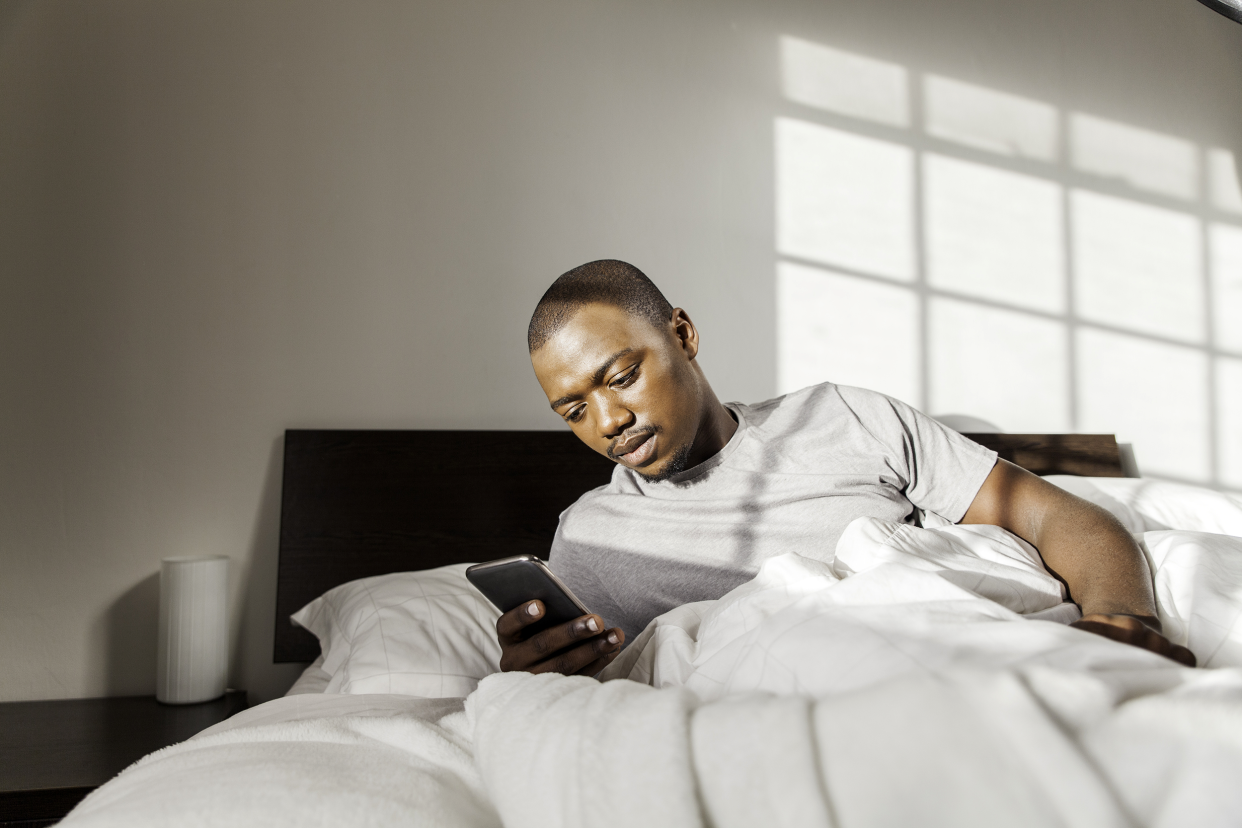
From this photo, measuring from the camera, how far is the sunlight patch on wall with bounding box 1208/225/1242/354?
8.21 ft

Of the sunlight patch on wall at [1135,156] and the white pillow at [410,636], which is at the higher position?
the sunlight patch on wall at [1135,156]

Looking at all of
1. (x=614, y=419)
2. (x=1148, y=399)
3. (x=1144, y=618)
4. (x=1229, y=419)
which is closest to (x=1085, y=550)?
(x=1144, y=618)

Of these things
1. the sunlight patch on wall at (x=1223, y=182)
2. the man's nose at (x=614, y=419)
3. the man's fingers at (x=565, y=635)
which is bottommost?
the man's fingers at (x=565, y=635)

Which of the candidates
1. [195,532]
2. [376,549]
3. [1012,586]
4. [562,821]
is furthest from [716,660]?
[195,532]

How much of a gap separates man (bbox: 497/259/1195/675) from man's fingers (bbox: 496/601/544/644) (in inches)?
8.7

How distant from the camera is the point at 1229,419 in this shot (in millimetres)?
2480

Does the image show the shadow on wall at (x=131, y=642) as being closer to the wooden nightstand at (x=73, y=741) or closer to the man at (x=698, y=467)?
the wooden nightstand at (x=73, y=741)

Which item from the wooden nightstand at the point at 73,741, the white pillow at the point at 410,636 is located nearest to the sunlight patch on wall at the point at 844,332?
the white pillow at the point at 410,636

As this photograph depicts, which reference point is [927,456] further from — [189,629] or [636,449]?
[189,629]

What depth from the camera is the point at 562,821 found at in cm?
50

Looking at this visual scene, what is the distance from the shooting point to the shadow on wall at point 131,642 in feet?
6.28

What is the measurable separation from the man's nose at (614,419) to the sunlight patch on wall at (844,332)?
106 cm

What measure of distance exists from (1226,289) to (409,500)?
2.68 m

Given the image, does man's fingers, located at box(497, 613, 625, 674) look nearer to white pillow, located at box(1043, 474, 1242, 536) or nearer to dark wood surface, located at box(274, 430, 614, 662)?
dark wood surface, located at box(274, 430, 614, 662)
